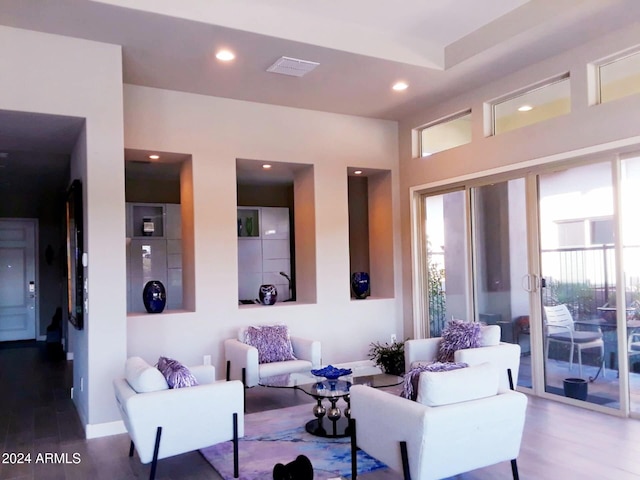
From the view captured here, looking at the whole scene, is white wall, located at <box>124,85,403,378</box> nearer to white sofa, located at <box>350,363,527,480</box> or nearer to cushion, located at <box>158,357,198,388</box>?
cushion, located at <box>158,357,198,388</box>

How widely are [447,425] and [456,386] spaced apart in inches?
8.9

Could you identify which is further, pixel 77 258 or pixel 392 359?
pixel 392 359

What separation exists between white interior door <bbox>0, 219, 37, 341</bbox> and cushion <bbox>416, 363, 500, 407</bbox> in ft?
30.2

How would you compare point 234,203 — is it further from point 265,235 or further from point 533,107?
point 265,235

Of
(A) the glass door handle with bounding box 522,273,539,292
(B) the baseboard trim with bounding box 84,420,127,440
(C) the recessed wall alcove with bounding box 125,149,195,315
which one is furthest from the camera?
(C) the recessed wall alcove with bounding box 125,149,195,315

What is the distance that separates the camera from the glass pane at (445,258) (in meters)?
6.15

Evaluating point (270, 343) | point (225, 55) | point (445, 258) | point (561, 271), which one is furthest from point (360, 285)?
point (225, 55)

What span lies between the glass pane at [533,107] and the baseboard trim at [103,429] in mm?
4626

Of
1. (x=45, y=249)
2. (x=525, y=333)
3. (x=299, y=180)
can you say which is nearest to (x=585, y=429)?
(x=525, y=333)

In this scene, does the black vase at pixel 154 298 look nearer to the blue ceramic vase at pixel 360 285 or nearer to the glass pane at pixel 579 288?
the blue ceramic vase at pixel 360 285

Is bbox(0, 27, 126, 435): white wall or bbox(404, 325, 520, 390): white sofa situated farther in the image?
bbox(404, 325, 520, 390): white sofa

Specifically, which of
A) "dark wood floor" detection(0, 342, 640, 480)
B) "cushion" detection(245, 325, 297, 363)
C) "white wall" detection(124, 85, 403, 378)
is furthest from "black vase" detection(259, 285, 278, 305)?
"dark wood floor" detection(0, 342, 640, 480)

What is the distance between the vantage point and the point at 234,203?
5.87 meters

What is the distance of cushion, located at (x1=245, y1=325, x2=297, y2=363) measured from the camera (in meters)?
5.28
